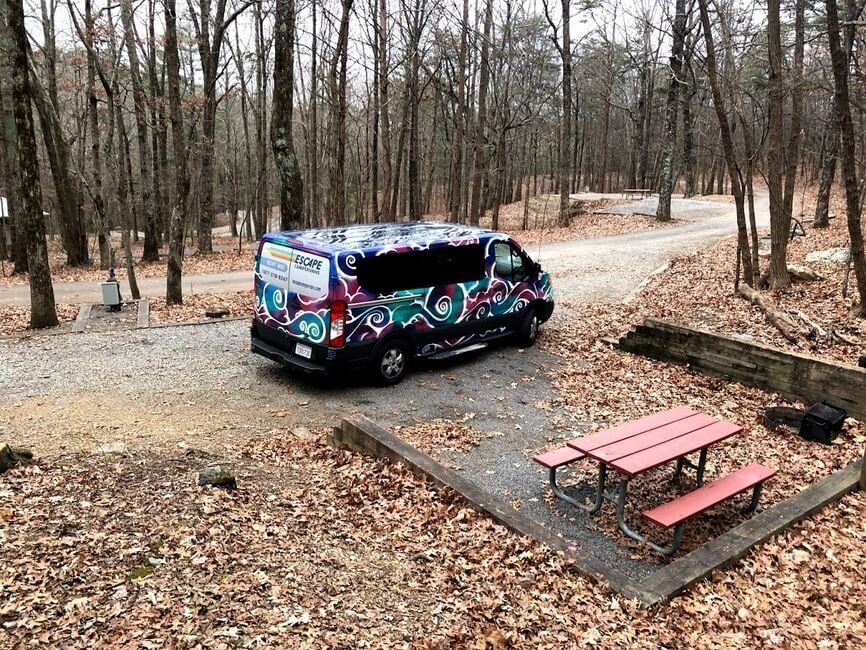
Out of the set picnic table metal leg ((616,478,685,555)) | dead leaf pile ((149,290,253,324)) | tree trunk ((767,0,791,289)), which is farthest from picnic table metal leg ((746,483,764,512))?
dead leaf pile ((149,290,253,324))

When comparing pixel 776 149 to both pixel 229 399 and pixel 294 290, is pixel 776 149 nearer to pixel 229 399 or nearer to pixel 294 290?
pixel 294 290

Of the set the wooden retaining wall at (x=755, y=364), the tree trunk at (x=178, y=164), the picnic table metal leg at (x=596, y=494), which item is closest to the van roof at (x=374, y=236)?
the wooden retaining wall at (x=755, y=364)

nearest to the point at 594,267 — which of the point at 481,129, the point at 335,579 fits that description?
the point at 481,129

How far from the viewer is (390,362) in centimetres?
850

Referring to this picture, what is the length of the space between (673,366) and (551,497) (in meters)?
4.61

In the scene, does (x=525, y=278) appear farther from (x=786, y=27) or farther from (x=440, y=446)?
(x=786, y=27)

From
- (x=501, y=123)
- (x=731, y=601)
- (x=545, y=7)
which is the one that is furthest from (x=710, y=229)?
(x=731, y=601)

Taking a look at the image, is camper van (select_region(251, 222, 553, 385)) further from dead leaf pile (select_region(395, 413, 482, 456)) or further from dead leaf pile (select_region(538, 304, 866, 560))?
dead leaf pile (select_region(538, 304, 866, 560))

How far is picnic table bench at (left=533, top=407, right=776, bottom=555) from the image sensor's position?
4.59 metres

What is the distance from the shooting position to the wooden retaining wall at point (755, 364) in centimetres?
726

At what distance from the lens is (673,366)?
9367mm

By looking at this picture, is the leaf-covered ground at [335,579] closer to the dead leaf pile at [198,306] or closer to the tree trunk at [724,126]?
the dead leaf pile at [198,306]

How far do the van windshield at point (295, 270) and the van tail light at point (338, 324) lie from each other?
20 centimetres

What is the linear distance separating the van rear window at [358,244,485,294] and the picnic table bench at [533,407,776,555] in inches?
137
